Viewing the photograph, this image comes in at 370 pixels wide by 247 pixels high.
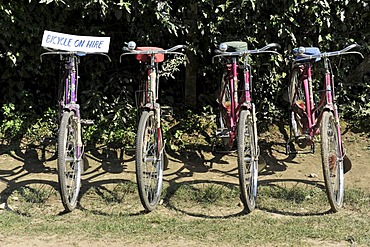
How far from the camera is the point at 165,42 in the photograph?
684 centimetres

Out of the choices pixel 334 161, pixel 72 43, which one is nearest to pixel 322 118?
pixel 334 161

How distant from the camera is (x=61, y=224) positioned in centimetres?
500

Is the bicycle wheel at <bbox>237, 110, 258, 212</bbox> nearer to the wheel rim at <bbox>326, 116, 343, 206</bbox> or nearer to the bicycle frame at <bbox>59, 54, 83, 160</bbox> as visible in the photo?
the wheel rim at <bbox>326, 116, 343, 206</bbox>

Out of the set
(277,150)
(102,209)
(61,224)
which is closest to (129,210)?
(102,209)

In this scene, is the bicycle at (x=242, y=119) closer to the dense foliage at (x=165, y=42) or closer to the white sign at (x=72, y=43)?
the dense foliage at (x=165, y=42)

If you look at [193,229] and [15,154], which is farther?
[15,154]

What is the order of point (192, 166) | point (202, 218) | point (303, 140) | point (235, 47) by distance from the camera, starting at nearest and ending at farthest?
point (202, 218)
point (235, 47)
point (303, 140)
point (192, 166)

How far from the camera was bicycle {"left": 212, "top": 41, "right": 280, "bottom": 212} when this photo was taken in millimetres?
5070

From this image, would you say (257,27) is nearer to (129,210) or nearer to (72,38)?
(72,38)

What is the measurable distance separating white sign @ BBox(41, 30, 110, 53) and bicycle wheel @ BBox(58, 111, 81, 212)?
59cm

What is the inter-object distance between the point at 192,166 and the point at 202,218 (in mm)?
1258

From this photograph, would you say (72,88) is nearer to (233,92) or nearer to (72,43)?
(72,43)

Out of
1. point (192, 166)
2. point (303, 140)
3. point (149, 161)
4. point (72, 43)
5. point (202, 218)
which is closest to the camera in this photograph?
point (202, 218)

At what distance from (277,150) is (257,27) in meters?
1.33
